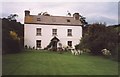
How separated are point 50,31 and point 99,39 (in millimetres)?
10757

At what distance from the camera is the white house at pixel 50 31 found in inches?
1081

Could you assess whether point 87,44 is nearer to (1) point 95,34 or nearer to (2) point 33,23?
(1) point 95,34

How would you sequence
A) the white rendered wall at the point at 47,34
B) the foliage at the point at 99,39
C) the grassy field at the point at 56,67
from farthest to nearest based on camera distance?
the white rendered wall at the point at 47,34
the foliage at the point at 99,39
the grassy field at the point at 56,67

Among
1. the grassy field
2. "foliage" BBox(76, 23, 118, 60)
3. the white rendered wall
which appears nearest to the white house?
the white rendered wall

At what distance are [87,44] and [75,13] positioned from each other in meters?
10.6

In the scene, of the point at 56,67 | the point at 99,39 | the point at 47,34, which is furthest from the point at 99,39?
the point at 47,34

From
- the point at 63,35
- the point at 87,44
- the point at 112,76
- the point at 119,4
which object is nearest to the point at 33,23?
the point at 63,35

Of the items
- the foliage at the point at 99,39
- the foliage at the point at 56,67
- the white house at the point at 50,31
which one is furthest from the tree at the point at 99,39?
the white house at the point at 50,31

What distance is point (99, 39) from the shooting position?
18016mm

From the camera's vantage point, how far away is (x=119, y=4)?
15508 millimetres

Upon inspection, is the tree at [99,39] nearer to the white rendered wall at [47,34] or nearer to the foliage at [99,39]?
the foliage at [99,39]

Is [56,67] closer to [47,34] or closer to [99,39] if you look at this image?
[99,39]

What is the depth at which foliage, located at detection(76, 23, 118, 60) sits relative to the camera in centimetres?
1712

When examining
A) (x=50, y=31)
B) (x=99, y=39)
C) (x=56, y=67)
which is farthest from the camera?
(x=50, y=31)
